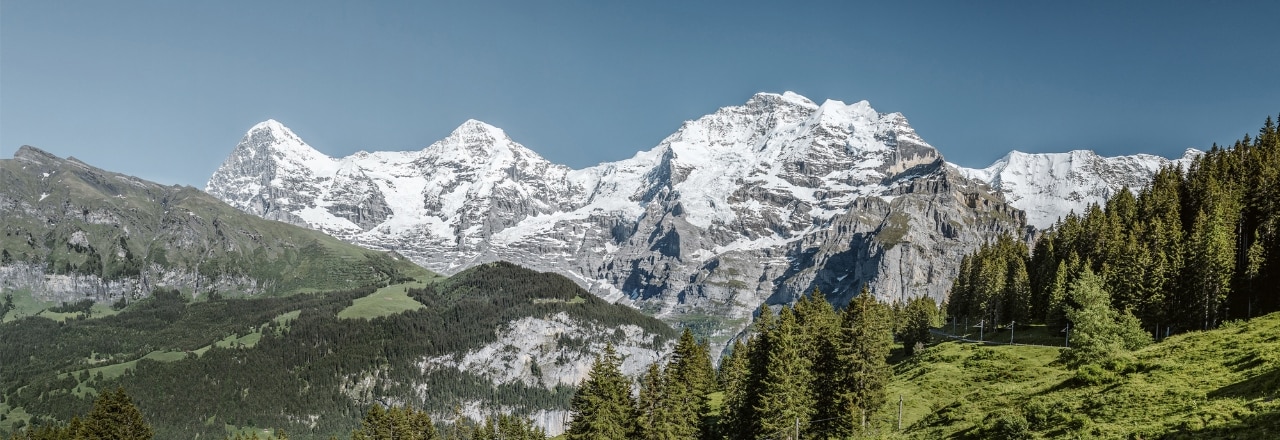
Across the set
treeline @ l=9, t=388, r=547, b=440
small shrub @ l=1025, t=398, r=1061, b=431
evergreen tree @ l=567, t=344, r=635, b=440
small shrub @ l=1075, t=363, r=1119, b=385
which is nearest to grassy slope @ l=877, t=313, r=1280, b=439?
small shrub @ l=1025, t=398, r=1061, b=431

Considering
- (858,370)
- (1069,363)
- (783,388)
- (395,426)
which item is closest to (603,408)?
(783,388)

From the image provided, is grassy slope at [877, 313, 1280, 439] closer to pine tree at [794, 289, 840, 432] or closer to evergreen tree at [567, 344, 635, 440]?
pine tree at [794, 289, 840, 432]

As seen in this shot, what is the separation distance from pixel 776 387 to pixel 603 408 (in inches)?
805

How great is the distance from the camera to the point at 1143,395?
40.9 metres

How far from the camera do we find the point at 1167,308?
7831 centimetres

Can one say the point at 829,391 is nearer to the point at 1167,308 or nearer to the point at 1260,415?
the point at 1260,415

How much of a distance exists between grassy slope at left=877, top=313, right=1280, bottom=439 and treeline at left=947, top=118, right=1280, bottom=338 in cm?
1261

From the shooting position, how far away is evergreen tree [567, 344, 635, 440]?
74.0 m

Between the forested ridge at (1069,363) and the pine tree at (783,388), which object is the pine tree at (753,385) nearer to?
the forested ridge at (1069,363)

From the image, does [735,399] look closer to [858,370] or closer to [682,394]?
[682,394]

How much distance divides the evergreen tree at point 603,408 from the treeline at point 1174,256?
45976 mm

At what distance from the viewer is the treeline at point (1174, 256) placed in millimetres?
75062

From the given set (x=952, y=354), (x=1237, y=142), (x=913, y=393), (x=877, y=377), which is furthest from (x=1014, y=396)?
(x=1237, y=142)

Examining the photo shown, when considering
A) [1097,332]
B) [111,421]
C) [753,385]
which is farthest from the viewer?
[111,421]
